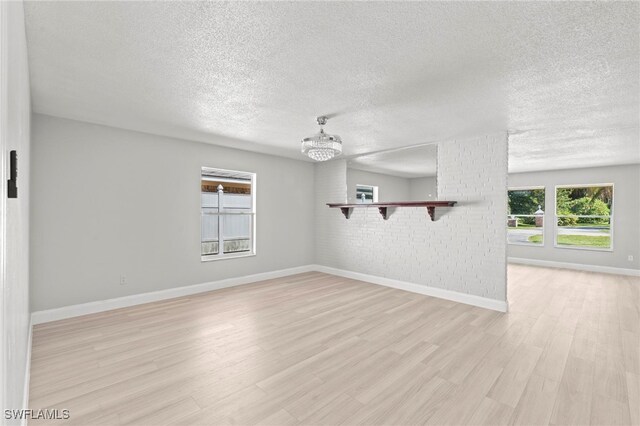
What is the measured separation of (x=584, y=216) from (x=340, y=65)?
7.46 meters

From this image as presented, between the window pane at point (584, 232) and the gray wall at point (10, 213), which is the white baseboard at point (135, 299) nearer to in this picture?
the gray wall at point (10, 213)

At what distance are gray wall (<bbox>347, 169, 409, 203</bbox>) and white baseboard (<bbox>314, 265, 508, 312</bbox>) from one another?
1427 millimetres

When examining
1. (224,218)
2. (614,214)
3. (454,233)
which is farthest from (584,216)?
(224,218)

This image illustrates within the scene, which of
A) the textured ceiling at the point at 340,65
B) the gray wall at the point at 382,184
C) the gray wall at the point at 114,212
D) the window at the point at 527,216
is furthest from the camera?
the window at the point at 527,216

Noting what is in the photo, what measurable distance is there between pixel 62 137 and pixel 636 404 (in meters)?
5.84

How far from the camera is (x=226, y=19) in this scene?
1738 mm

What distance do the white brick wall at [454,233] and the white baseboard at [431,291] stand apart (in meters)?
0.06

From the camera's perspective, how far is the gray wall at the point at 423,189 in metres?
4.83

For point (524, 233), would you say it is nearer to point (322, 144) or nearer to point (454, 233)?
point (454, 233)

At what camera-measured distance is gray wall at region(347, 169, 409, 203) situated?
525 centimetres

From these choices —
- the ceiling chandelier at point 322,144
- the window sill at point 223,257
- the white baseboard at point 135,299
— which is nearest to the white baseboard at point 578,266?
the white baseboard at point 135,299

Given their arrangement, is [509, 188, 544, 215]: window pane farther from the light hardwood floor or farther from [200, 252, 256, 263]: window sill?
[200, 252, 256, 263]: window sill

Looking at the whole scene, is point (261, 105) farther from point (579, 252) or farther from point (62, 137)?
point (579, 252)

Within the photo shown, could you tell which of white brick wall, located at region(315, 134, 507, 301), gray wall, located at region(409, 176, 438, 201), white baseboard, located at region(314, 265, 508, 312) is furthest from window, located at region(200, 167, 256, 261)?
gray wall, located at region(409, 176, 438, 201)
